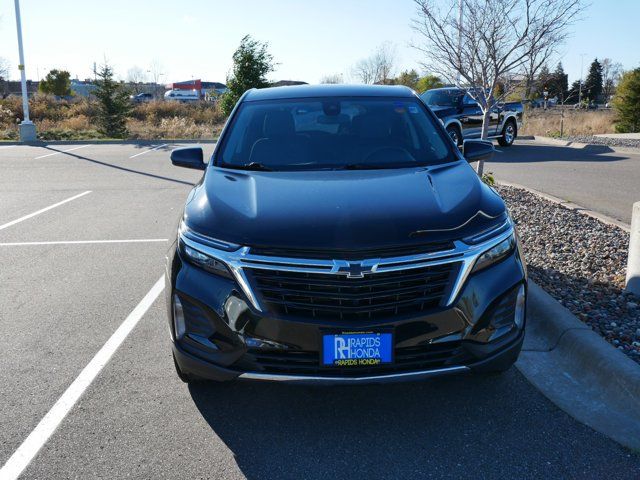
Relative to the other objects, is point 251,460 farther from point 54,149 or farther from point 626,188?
point 54,149

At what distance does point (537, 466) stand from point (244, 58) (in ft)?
83.9

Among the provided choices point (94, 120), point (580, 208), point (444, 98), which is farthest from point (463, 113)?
point (94, 120)

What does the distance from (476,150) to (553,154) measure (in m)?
13.8

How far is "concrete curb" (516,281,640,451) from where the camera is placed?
3357 millimetres

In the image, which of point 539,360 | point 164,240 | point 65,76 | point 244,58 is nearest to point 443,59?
point 164,240

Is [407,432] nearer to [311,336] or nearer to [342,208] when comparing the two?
[311,336]

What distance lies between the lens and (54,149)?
855 inches

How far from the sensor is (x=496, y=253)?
3.22m

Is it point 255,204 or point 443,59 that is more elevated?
point 443,59

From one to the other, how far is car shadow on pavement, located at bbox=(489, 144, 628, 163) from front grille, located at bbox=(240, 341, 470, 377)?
13.7 meters

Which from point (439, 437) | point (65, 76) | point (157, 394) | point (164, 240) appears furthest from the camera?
point (65, 76)

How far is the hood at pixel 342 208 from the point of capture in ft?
10.0

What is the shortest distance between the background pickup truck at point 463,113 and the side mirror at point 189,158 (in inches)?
498

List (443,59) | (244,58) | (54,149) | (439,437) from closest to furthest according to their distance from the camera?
(439,437) < (443,59) < (54,149) < (244,58)
